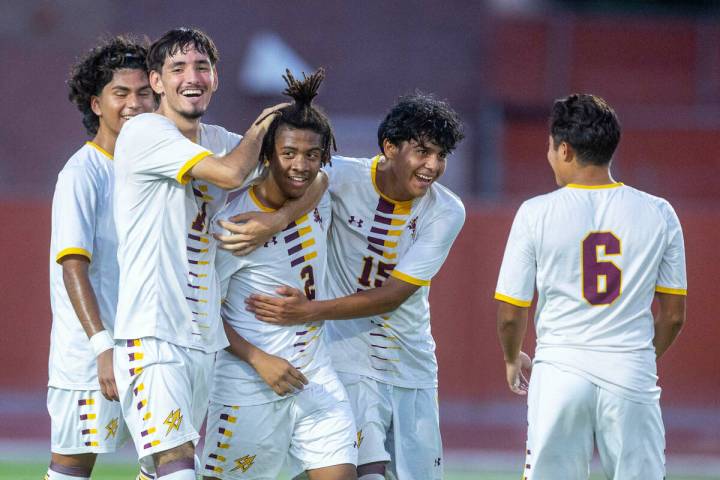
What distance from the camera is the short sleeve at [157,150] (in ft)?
14.3

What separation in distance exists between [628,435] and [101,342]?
2129 millimetres

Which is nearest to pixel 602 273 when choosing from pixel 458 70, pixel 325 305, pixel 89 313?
pixel 325 305

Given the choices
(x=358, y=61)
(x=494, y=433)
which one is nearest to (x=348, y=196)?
(x=494, y=433)

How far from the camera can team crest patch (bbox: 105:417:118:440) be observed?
5105mm

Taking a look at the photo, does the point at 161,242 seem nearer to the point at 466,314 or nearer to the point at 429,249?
the point at 429,249

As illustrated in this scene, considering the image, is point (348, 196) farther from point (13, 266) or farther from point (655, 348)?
point (13, 266)

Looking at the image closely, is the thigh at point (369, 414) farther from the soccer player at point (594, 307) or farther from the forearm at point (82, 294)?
the forearm at point (82, 294)

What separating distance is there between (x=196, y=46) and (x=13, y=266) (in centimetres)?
740

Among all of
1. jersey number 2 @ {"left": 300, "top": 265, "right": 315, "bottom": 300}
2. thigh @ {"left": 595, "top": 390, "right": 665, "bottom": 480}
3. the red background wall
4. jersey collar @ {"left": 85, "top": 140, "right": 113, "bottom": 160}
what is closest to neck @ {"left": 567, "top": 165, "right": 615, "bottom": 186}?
thigh @ {"left": 595, "top": 390, "right": 665, "bottom": 480}

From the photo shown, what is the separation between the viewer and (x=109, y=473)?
317 inches

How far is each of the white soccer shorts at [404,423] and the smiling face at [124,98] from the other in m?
1.52

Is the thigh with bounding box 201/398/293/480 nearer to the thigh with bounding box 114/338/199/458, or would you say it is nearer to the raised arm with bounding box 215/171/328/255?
the thigh with bounding box 114/338/199/458

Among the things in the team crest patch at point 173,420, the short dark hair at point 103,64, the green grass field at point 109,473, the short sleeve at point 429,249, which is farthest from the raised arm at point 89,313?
the green grass field at point 109,473

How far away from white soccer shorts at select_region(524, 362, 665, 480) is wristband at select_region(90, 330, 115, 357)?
1.74 metres
